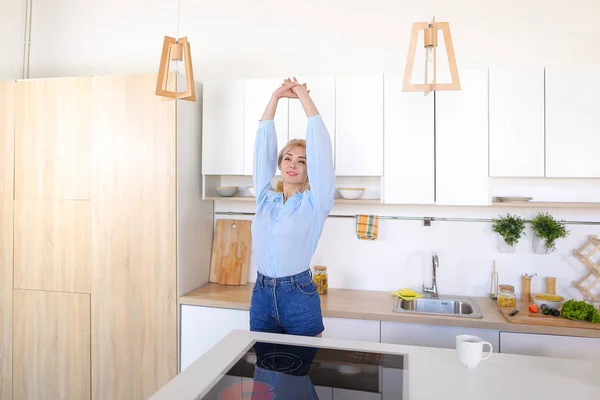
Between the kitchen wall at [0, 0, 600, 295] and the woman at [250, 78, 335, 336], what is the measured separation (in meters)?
1.10

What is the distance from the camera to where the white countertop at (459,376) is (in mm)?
1151

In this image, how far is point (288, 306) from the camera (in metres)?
1.83

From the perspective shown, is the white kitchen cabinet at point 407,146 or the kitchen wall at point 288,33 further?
the kitchen wall at point 288,33

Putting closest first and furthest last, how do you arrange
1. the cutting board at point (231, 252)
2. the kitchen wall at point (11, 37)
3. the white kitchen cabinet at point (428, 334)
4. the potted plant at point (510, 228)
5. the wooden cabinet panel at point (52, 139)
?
the white kitchen cabinet at point (428, 334)
the potted plant at point (510, 228)
the wooden cabinet panel at point (52, 139)
the cutting board at point (231, 252)
the kitchen wall at point (11, 37)

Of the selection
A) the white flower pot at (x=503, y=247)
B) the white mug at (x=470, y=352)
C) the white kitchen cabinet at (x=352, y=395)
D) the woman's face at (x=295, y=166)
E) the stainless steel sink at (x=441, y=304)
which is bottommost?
the stainless steel sink at (x=441, y=304)

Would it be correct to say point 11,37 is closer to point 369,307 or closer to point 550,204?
point 369,307

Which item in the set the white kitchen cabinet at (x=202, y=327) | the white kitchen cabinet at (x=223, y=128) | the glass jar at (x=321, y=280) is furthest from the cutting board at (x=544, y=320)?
the white kitchen cabinet at (x=223, y=128)

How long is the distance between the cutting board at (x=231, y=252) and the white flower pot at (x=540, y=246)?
1.74 m

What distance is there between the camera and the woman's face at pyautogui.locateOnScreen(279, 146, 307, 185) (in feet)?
6.31

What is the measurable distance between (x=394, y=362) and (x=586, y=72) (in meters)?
1.98

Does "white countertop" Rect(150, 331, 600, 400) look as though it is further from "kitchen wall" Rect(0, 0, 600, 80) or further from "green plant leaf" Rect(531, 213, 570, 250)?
"kitchen wall" Rect(0, 0, 600, 80)

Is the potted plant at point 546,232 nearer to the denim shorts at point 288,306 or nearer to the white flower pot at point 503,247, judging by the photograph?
the white flower pot at point 503,247

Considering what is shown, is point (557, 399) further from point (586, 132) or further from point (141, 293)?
point (141, 293)

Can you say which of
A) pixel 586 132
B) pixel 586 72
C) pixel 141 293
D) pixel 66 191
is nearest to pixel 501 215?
pixel 586 132
